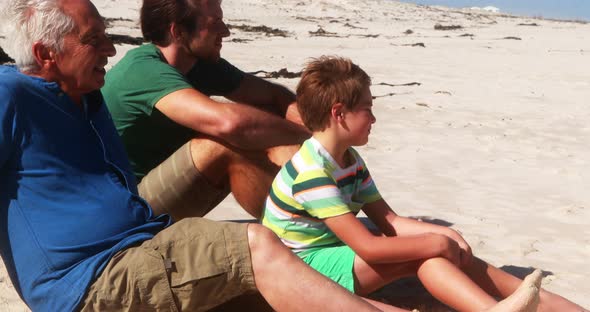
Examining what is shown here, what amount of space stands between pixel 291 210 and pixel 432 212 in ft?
6.42

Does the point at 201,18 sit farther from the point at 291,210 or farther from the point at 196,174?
the point at 291,210

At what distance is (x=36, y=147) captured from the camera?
7.71ft

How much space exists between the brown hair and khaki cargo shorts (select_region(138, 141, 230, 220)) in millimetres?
578

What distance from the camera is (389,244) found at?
2.74 m

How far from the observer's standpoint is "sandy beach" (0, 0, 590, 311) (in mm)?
4004

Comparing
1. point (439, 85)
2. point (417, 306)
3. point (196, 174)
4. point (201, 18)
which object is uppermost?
point (201, 18)

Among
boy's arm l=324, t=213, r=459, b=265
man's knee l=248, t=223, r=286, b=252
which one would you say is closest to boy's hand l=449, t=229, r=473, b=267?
boy's arm l=324, t=213, r=459, b=265

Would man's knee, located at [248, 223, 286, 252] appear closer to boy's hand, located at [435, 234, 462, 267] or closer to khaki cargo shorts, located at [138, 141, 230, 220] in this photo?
boy's hand, located at [435, 234, 462, 267]

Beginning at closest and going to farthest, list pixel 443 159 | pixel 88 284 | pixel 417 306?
1. pixel 88 284
2. pixel 417 306
3. pixel 443 159

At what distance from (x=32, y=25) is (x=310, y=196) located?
106 cm

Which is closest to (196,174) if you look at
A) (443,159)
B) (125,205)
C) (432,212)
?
(125,205)

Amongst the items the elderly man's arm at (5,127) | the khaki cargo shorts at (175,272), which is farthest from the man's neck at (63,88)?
the khaki cargo shorts at (175,272)

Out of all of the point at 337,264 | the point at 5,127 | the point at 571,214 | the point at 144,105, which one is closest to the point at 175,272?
the point at 5,127

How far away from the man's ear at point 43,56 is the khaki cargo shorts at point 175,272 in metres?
0.62
